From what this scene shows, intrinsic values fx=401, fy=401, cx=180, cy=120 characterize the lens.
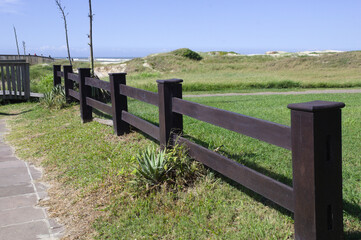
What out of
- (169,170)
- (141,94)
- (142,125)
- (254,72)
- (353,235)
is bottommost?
(353,235)

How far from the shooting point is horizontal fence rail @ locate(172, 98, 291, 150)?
3.18 meters

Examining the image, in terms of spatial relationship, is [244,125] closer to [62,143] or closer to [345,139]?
[345,139]

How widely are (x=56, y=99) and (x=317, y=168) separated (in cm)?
1024

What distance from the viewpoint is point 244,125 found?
3.66 m

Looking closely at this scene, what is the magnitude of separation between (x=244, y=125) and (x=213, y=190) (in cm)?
113

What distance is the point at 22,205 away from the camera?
5078 mm

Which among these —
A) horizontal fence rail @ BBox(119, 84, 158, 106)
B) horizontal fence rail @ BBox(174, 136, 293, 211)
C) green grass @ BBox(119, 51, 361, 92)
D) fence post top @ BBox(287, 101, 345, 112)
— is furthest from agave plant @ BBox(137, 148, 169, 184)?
green grass @ BBox(119, 51, 361, 92)

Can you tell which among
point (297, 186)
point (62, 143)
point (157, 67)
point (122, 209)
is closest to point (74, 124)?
point (62, 143)

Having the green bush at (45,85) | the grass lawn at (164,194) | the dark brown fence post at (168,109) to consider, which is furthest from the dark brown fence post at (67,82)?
the dark brown fence post at (168,109)

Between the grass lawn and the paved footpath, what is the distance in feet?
0.66

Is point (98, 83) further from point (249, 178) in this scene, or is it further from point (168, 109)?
point (249, 178)

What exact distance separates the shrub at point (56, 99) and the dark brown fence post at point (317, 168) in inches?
382

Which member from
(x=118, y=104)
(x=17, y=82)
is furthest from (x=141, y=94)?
(x=17, y=82)

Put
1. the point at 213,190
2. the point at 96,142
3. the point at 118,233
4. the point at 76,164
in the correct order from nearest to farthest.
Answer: the point at 118,233, the point at 213,190, the point at 76,164, the point at 96,142
